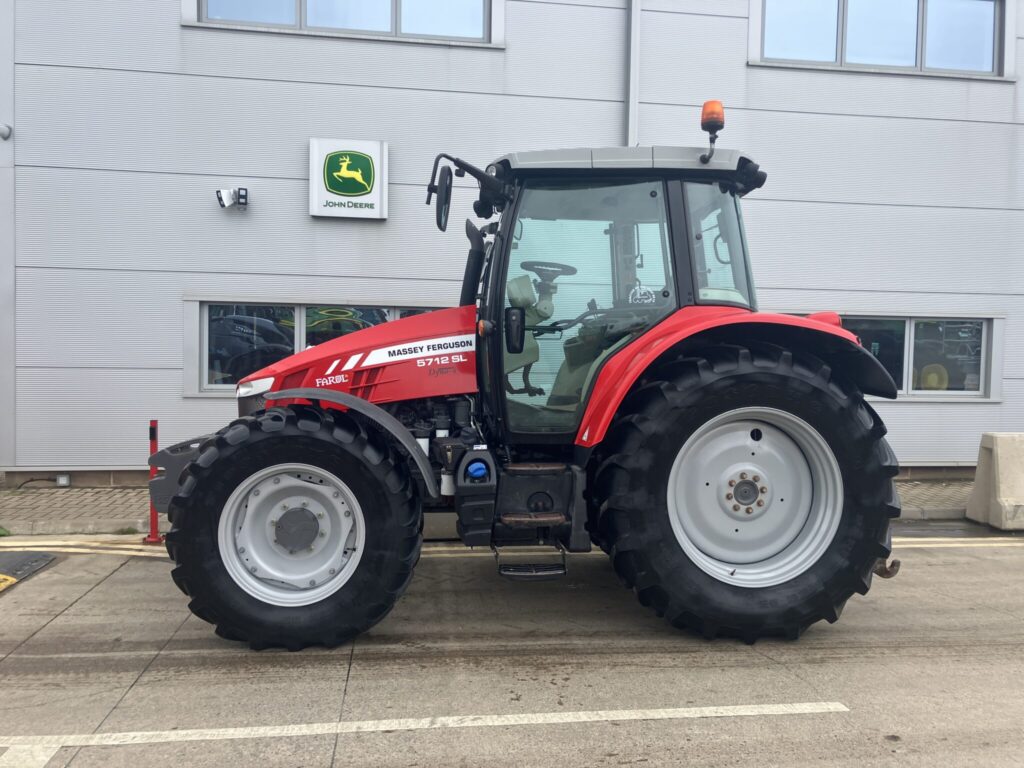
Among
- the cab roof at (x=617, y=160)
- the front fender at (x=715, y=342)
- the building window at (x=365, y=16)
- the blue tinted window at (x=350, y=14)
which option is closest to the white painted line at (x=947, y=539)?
the front fender at (x=715, y=342)

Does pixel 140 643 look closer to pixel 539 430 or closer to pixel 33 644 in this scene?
pixel 33 644

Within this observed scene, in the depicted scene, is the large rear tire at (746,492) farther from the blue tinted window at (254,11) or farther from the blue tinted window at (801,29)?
the blue tinted window at (254,11)

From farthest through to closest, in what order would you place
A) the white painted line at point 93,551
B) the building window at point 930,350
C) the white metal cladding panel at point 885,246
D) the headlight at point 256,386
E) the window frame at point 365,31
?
the building window at point 930,350 → the white metal cladding panel at point 885,246 → the window frame at point 365,31 → the white painted line at point 93,551 → the headlight at point 256,386

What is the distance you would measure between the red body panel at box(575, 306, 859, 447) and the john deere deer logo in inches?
194

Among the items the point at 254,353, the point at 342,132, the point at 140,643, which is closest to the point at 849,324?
the point at 342,132

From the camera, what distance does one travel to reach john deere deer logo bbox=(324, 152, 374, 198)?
749 centimetres

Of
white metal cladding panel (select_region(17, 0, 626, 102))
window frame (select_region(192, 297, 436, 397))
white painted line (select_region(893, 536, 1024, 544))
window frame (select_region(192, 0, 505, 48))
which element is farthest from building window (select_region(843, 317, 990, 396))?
window frame (select_region(192, 297, 436, 397))

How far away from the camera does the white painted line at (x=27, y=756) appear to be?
2.44m

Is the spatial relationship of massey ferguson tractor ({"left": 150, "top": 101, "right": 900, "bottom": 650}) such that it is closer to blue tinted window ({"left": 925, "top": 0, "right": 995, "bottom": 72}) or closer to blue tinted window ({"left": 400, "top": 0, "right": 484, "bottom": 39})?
blue tinted window ({"left": 400, "top": 0, "right": 484, "bottom": 39})

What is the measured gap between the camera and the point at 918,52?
8531mm

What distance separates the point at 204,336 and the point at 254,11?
12.0ft

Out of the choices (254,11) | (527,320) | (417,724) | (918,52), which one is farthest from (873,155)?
(417,724)

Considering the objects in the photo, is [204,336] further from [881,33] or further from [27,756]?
[881,33]

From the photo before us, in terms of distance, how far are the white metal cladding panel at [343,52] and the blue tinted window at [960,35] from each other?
13.3 feet
